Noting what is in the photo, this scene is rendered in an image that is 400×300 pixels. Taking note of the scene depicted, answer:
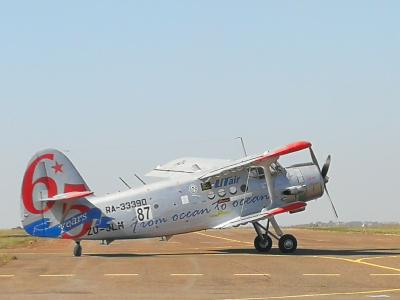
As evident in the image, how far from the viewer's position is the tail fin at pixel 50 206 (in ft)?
92.0

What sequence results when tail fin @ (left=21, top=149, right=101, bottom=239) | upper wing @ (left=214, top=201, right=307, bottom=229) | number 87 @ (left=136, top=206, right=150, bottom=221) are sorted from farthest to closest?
upper wing @ (left=214, top=201, right=307, bottom=229)
number 87 @ (left=136, top=206, right=150, bottom=221)
tail fin @ (left=21, top=149, right=101, bottom=239)

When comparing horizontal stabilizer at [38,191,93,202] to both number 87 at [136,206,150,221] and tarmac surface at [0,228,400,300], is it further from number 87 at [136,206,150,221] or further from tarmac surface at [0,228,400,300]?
tarmac surface at [0,228,400,300]

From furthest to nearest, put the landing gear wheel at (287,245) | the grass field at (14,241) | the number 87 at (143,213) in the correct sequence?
the grass field at (14,241) < the landing gear wheel at (287,245) < the number 87 at (143,213)

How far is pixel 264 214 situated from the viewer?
29.2m

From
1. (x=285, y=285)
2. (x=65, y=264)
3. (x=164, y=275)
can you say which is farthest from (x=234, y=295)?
(x=65, y=264)

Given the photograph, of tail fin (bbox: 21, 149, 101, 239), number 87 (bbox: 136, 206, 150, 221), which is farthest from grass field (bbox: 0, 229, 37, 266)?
number 87 (bbox: 136, 206, 150, 221)

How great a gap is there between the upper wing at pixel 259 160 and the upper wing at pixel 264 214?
1.85 meters

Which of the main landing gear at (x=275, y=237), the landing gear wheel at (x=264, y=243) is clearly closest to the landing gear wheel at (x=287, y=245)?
the main landing gear at (x=275, y=237)

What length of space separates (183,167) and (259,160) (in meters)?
5.91

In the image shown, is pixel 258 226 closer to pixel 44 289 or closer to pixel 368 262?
pixel 368 262

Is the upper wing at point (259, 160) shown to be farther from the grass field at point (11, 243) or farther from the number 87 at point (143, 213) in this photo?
the grass field at point (11, 243)

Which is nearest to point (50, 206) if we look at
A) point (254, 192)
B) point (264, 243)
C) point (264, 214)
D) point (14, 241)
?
point (254, 192)

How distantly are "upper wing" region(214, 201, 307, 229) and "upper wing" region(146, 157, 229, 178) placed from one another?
4011 millimetres

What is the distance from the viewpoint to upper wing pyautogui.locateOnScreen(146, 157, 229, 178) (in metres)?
33.8
